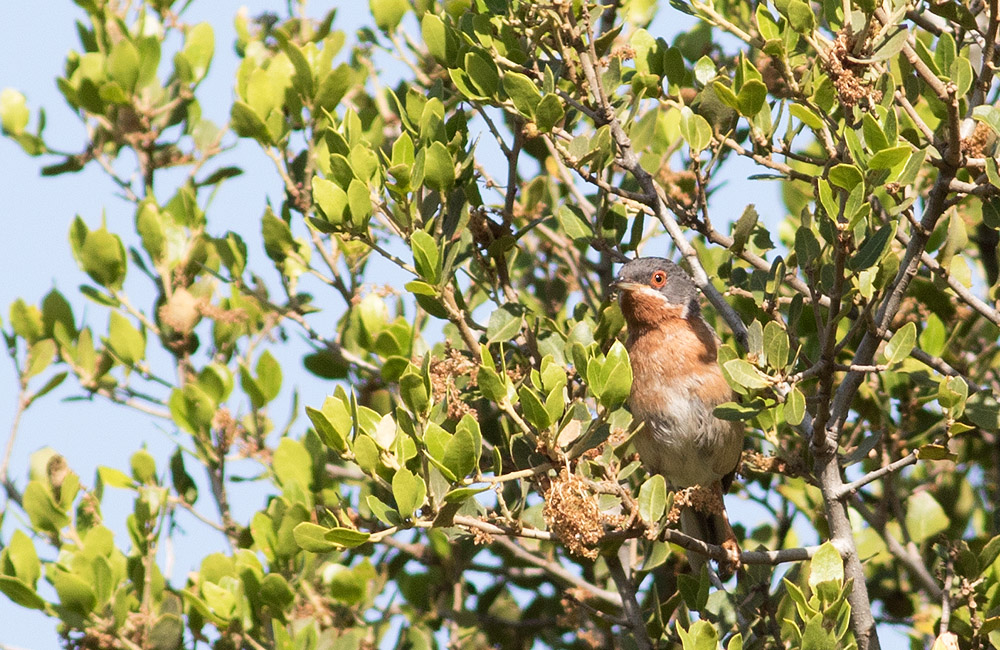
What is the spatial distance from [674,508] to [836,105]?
5.64 ft

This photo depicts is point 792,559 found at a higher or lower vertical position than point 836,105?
lower

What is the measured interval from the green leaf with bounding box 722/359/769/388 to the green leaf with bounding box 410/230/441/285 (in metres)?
1.17

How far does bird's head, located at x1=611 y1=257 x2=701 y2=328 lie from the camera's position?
6.02m

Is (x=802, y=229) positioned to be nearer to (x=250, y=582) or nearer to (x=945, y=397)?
(x=945, y=397)

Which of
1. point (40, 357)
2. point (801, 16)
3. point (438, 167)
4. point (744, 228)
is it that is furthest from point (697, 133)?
point (40, 357)

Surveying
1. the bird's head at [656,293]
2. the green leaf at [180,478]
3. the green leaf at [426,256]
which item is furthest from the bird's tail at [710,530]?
the green leaf at [180,478]

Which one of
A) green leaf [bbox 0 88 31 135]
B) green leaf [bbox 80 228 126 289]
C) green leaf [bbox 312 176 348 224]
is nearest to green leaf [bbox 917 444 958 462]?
green leaf [bbox 312 176 348 224]

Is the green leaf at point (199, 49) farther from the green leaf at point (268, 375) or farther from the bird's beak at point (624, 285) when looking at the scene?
the bird's beak at point (624, 285)

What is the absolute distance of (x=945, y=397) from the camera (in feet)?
13.2

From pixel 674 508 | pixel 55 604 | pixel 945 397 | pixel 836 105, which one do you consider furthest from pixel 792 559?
pixel 55 604

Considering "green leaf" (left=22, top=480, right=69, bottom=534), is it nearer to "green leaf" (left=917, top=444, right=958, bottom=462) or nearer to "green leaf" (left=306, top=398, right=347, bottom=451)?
"green leaf" (left=306, top=398, right=347, bottom=451)

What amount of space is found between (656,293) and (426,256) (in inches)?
82.2

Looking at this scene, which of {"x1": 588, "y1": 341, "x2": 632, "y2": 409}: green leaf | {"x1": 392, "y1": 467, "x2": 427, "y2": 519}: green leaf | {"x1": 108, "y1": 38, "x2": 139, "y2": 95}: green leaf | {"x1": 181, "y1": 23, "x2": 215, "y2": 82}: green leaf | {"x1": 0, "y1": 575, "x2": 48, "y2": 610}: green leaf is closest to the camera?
{"x1": 392, "y1": 467, "x2": 427, "y2": 519}: green leaf

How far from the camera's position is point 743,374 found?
3.90 m
